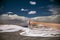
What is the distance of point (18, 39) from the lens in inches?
95.3

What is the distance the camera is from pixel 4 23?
2.47m

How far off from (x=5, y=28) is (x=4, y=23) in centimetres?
10

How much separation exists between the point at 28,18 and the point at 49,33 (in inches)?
19.7

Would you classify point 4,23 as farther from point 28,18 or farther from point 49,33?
point 49,33

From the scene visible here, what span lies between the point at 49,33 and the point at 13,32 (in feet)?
2.30

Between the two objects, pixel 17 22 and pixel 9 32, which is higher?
pixel 17 22

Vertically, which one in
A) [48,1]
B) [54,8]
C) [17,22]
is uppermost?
[48,1]

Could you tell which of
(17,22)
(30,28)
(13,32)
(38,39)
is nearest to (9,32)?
(13,32)

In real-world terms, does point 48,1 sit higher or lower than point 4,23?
higher

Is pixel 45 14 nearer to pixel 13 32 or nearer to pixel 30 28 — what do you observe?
pixel 30 28

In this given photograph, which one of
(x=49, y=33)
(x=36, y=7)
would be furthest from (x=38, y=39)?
(x=36, y=7)

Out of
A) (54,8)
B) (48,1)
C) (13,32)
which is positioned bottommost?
(13,32)

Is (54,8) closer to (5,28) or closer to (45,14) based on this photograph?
(45,14)

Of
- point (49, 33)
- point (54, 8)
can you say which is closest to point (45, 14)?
point (54, 8)
